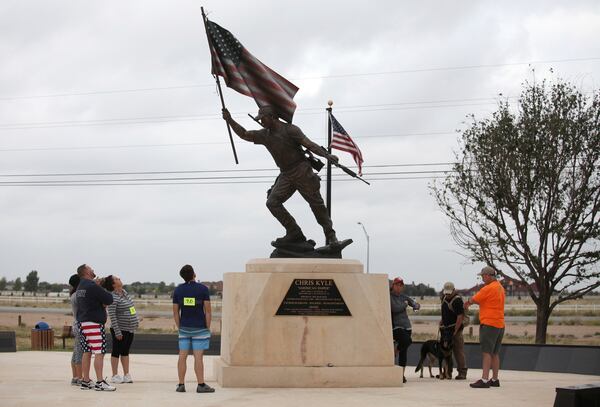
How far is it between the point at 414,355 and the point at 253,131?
24.9 ft

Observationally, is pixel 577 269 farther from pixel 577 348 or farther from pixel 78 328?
pixel 78 328

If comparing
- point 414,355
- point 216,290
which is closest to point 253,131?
point 414,355

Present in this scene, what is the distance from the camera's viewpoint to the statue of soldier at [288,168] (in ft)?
50.0

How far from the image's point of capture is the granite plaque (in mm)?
14336

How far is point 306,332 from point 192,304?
1837mm

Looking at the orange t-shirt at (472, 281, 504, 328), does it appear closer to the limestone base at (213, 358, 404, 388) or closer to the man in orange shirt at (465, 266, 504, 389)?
the man in orange shirt at (465, 266, 504, 389)

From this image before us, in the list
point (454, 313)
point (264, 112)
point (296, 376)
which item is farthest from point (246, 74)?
point (454, 313)

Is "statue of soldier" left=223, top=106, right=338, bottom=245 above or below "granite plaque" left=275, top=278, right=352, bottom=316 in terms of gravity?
above

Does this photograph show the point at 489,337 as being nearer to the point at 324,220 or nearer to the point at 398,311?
the point at 398,311

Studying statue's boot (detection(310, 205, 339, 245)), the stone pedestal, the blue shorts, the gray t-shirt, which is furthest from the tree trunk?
the blue shorts

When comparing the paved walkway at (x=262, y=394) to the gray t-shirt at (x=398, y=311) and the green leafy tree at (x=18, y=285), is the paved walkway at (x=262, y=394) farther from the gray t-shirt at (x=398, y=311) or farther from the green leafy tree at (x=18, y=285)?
the green leafy tree at (x=18, y=285)

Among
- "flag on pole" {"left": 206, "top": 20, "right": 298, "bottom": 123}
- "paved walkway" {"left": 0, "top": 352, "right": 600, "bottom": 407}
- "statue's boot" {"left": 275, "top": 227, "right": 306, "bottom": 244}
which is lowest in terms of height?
"paved walkway" {"left": 0, "top": 352, "right": 600, "bottom": 407}

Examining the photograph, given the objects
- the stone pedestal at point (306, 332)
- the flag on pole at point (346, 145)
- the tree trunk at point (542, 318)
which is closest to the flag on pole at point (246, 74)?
the stone pedestal at point (306, 332)

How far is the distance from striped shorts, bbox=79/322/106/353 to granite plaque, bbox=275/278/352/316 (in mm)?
2484
